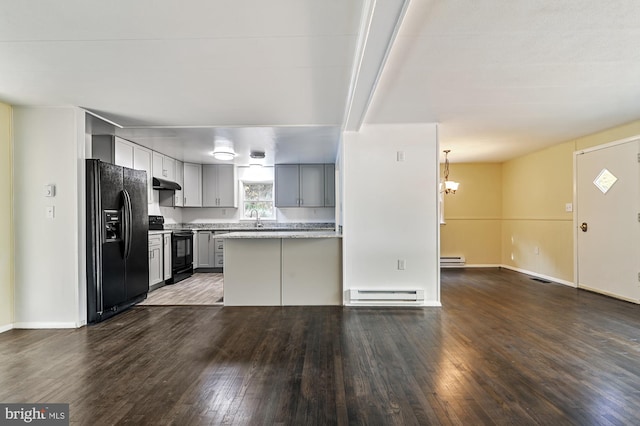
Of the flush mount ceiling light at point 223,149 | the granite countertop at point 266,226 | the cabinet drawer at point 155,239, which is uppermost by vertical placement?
the flush mount ceiling light at point 223,149

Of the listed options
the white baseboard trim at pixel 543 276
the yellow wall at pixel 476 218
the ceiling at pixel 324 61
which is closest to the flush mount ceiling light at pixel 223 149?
the ceiling at pixel 324 61

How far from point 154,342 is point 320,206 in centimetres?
441

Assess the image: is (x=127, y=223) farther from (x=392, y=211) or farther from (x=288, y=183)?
(x=288, y=183)

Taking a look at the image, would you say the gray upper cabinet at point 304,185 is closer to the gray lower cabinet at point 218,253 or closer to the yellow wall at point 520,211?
the gray lower cabinet at point 218,253

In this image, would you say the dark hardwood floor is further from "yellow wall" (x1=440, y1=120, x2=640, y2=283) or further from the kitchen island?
"yellow wall" (x1=440, y1=120, x2=640, y2=283)

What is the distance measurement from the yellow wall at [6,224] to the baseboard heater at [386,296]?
3.71 m

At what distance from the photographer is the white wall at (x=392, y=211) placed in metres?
3.83

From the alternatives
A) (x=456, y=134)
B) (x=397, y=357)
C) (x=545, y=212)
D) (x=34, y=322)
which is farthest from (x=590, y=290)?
(x=34, y=322)

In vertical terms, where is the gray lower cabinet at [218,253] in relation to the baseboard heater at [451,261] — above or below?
above

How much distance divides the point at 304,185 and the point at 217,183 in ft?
6.30

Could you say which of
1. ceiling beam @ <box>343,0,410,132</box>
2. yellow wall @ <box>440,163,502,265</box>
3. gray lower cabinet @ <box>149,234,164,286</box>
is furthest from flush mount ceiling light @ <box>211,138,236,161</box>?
yellow wall @ <box>440,163,502,265</box>

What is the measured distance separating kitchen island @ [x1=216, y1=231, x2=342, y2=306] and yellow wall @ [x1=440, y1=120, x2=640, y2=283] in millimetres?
3824

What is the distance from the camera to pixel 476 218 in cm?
672

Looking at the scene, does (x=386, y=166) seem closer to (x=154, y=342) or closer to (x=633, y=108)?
(x=633, y=108)
